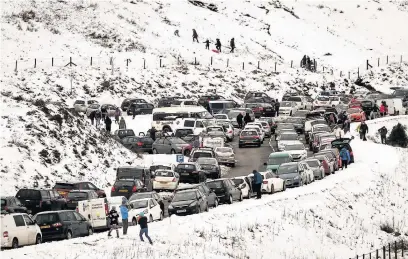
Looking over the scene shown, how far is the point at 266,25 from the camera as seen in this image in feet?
352

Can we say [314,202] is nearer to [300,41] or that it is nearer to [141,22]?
[141,22]

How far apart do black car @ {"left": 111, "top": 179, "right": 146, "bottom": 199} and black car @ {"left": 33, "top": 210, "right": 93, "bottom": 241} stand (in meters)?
9.56

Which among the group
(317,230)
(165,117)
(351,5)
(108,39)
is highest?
(351,5)

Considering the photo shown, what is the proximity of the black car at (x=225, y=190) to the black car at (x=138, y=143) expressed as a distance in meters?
19.0

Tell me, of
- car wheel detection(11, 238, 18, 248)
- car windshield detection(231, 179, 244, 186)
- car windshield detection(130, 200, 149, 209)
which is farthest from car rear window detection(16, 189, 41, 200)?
car windshield detection(231, 179, 244, 186)

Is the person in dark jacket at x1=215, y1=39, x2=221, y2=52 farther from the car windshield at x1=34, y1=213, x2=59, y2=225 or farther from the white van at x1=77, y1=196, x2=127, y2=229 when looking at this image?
the car windshield at x1=34, y1=213, x2=59, y2=225

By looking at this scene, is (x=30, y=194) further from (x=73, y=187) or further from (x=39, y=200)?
(x=73, y=187)

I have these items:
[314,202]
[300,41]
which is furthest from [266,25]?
[314,202]

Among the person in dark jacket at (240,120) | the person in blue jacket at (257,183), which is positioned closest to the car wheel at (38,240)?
the person in blue jacket at (257,183)

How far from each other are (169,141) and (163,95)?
25.3 metres

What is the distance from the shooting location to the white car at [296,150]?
5138 centimetres

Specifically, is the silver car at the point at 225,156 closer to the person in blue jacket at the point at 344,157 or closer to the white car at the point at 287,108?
the person in blue jacket at the point at 344,157

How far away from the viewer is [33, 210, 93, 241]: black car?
29.8 meters

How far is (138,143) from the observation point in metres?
56.9
